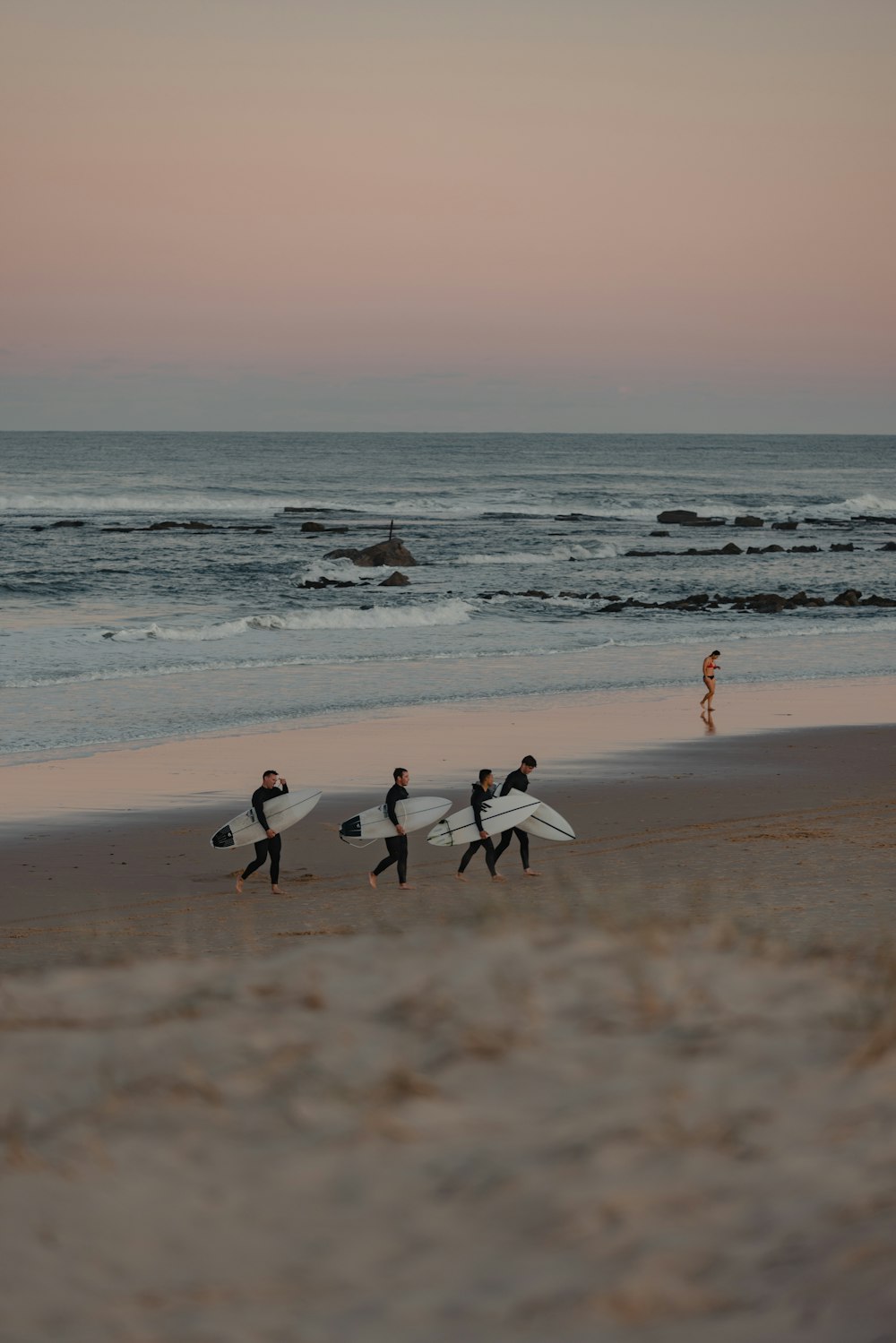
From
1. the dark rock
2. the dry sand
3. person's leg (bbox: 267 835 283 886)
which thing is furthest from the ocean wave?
the dry sand

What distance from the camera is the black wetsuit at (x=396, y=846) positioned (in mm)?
13641

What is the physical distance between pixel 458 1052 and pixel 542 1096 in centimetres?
65

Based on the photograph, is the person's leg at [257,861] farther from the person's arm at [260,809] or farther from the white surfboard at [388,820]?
the white surfboard at [388,820]

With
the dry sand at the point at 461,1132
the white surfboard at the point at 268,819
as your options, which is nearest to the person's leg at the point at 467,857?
the white surfboard at the point at 268,819

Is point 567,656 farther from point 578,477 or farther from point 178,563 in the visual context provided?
point 578,477

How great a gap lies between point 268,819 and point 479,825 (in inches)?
85.4

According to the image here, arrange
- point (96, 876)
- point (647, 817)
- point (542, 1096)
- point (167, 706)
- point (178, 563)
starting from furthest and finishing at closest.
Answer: point (178, 563)
point (167, 706)
point (647, 817)
point (96, 876)
point (542, 1096)

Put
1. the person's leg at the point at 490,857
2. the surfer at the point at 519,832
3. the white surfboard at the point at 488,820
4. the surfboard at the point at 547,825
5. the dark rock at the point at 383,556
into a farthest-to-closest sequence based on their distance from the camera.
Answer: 1. the dark rock at the point at 383,556
2. the surfboard at the point at 547,825
3. the surfer at the point at 519,832
4. the white surfboard at the point at 488,820
5. the person's leg at the point at 490,857

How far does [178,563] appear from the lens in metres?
53.5

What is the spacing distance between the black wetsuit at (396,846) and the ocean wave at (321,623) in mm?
20264

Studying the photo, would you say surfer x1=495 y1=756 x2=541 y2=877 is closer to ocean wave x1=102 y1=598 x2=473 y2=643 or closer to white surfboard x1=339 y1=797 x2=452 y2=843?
white surfboard x1=339 y1=797 x2=452 y2=843

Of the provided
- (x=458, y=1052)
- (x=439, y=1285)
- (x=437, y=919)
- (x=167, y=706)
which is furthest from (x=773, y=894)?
(x=167, y=706)

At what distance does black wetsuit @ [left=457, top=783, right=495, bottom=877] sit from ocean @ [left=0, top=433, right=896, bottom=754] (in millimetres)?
8698

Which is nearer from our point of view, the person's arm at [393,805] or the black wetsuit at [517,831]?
the person's arm at [393,805]
